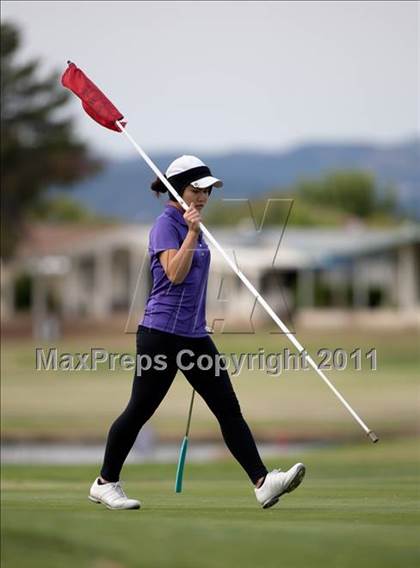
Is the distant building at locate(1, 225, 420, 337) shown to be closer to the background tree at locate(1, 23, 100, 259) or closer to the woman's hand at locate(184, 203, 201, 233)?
the background tree at locate(1, 23, 100, 259)

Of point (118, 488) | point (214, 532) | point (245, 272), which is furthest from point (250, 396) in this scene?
point (214, 532)

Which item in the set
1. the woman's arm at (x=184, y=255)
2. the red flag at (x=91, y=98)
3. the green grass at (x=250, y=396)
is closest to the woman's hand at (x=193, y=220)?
the woman's arm at (x=184, y=255)

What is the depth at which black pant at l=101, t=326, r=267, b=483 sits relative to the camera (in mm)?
8875

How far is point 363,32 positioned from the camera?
291 feet

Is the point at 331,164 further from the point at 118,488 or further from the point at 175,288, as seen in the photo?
the point at 175,288

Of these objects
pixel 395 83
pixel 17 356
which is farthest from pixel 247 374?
pixel 395 83

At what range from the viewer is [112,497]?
9023mm

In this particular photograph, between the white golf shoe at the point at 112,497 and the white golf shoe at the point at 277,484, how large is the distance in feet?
2.27

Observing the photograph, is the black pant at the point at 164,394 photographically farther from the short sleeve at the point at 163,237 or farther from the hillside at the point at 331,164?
the hillside at the point at 331,164

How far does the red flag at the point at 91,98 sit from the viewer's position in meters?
9.68

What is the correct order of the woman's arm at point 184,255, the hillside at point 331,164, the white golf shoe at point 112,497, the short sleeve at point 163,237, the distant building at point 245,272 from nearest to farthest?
the woman's arm at point 184,255, the short sleeve at point 163,237, the white golf shoe at point 112,497, the distant building at point 245,272, the hillside at point 331,164

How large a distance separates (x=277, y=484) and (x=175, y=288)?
3.95 ft

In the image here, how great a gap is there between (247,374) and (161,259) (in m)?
45.8

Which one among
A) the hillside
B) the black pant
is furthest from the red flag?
the hillside
